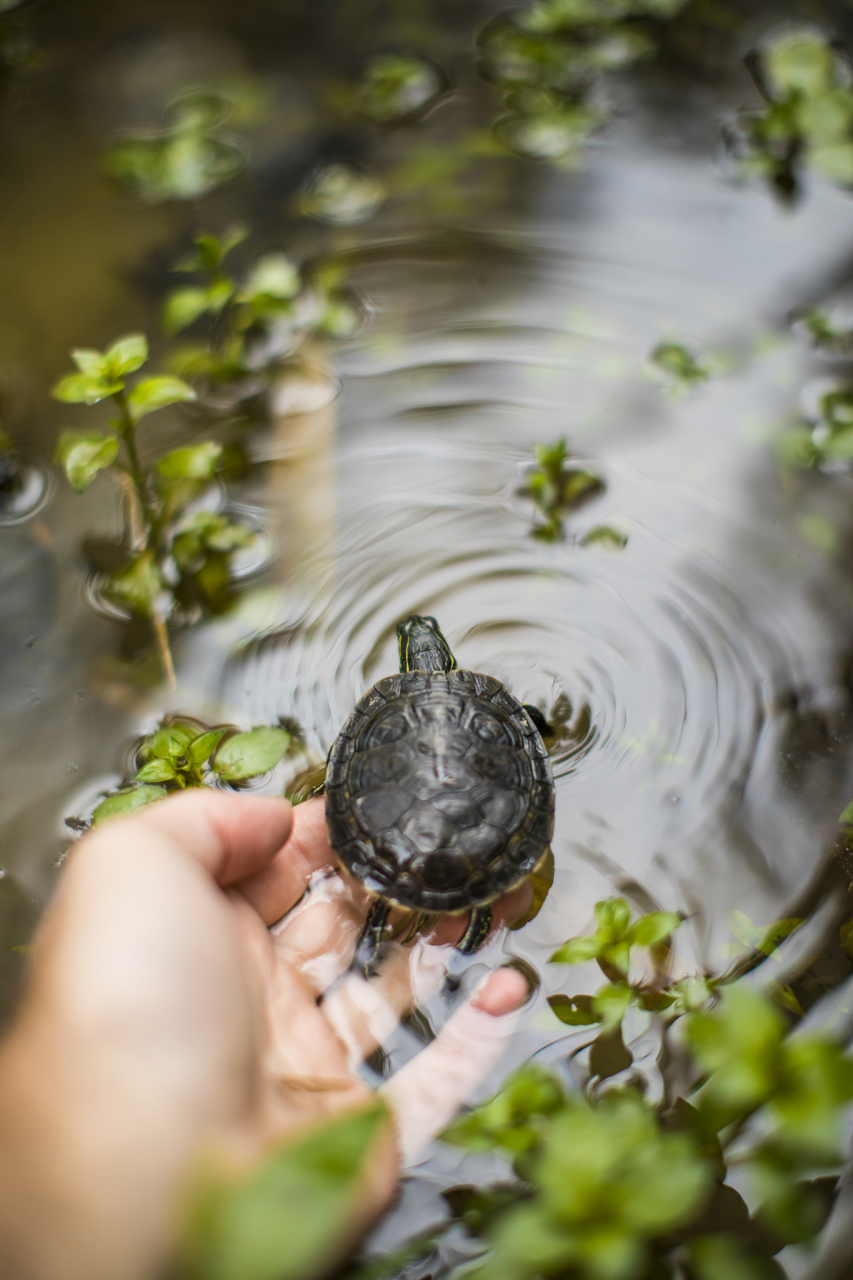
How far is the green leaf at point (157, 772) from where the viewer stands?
6.64ft

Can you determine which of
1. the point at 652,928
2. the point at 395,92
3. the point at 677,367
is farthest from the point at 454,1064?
the point at 395,92

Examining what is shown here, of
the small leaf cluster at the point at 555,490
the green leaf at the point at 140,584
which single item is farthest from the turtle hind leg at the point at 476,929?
the green leaf at the point at 140,584

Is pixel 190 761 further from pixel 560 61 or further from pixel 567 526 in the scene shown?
pixel 560 61

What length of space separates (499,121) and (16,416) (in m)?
2.68

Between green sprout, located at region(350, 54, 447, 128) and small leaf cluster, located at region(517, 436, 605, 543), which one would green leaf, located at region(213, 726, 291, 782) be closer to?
small leaf cluster, located at region(517, 436, 605, 543)

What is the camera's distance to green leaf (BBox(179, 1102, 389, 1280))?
89cm

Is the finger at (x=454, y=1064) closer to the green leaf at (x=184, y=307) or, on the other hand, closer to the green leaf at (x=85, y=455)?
the green leaf at (x=85, y=455)

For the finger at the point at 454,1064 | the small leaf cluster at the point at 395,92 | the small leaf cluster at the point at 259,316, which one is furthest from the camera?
the small leaf cluster at the point at 395,92

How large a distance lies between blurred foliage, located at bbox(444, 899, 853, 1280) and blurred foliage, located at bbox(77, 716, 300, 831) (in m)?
0.87

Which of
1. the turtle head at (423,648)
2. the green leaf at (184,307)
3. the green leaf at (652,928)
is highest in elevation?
the green leaf at (184,307)

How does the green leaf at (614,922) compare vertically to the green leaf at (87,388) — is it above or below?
below

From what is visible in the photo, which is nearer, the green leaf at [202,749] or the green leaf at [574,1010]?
the green leaf at [574,1010]

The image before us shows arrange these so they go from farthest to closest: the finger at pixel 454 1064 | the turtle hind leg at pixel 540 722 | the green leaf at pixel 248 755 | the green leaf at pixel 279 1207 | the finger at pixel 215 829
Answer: the turtle hind leg at pixel 540 722
the green leaf at pixel 248 755
the finger at pixel 454 1064
the finger at pixel 215 829
the green leaf at pixel 279 1207

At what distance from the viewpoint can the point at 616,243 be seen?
137 inches
